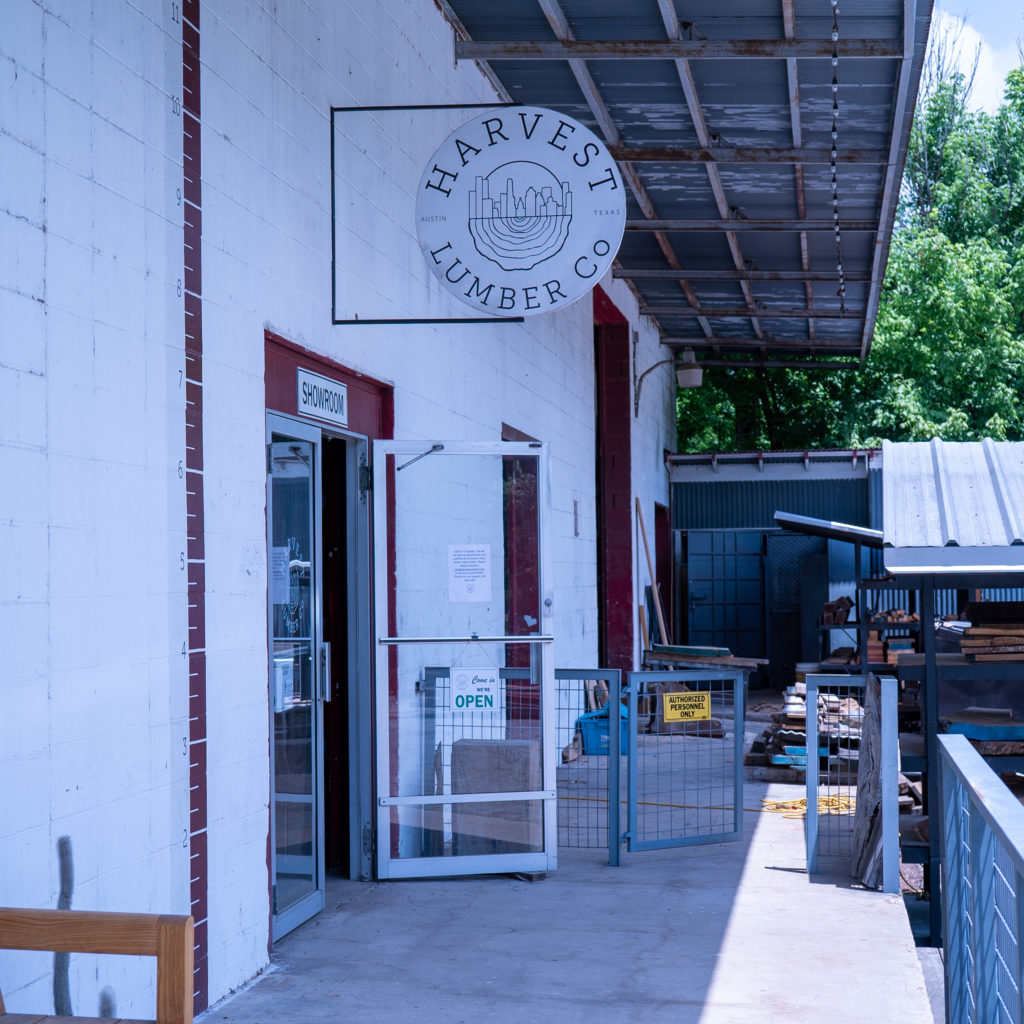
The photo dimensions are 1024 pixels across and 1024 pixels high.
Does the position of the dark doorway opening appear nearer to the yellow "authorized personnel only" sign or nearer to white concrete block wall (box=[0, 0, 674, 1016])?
white concrete block wall (box=[0, 0, 674, 1016])

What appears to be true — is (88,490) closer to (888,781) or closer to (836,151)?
(888,781)

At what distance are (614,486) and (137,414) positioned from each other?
13.2 metres

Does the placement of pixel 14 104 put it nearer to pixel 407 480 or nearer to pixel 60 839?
pixel 60 839

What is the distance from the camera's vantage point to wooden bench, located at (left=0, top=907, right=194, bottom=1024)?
3.16m

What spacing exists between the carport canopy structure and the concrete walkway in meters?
5.25

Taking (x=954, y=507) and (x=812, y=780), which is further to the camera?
(x=812, y=780)

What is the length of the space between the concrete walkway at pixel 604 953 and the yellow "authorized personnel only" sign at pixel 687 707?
0.91 metres

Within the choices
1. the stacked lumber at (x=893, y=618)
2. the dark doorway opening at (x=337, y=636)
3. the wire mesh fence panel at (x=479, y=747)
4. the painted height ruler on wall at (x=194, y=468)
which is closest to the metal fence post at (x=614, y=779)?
the wire mesh fence panel at (x=479, y=747)

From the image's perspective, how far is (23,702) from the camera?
12.9 ft

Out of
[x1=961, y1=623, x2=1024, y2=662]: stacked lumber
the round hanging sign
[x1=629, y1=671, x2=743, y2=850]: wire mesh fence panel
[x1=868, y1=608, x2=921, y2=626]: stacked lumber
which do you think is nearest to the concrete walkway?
[x1=629, y1=671, x2=743, y2=850]: wire mesh fence panel

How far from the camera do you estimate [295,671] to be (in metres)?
6.49

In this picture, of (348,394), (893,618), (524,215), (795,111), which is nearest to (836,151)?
(795,111)

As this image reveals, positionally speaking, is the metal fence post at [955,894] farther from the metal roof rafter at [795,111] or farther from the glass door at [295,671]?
the metal roof rafter at [795,111]

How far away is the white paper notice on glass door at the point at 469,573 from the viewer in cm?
748
